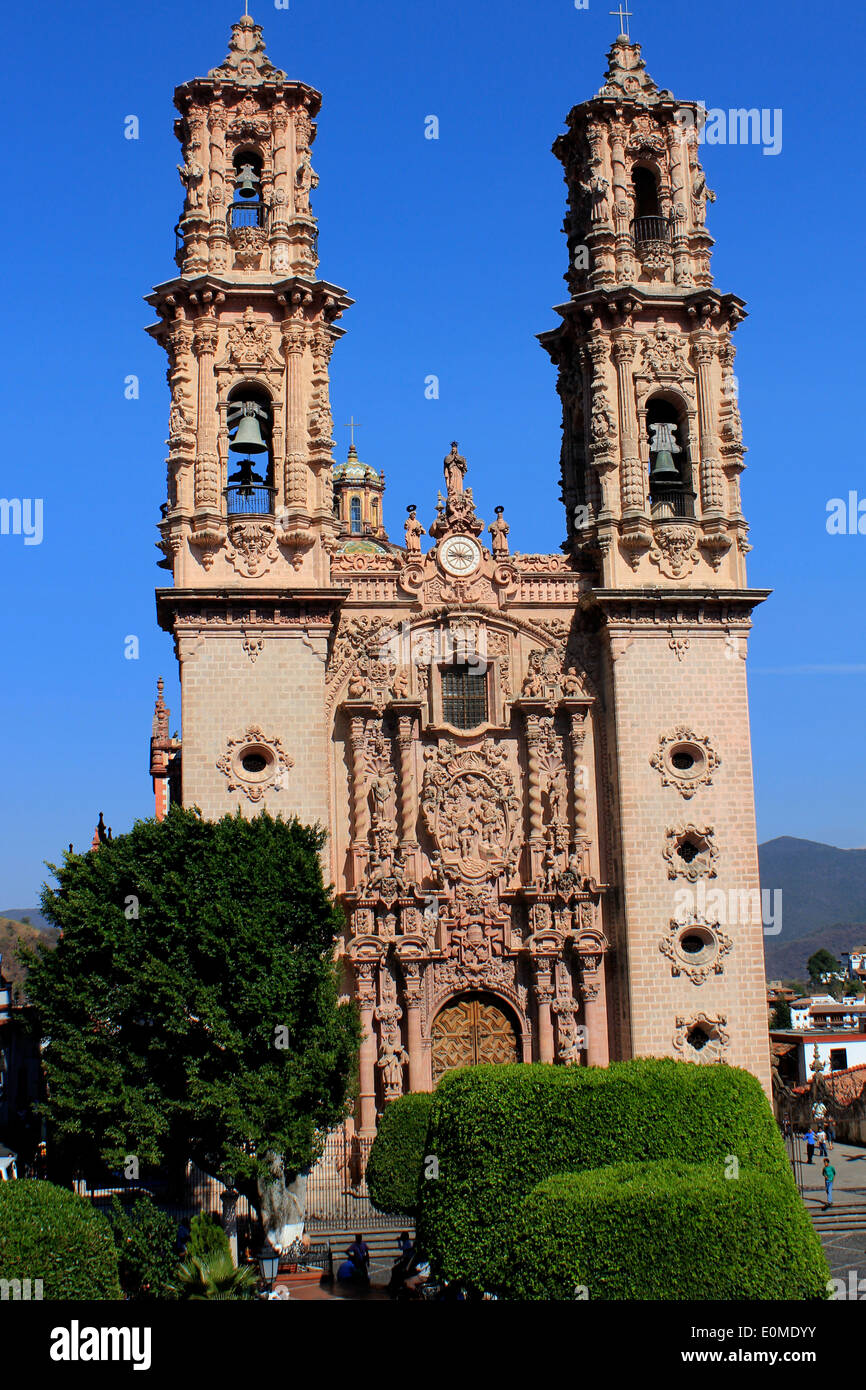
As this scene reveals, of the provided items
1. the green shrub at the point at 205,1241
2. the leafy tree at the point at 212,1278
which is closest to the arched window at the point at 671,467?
the green shrub at the point at 205,1241

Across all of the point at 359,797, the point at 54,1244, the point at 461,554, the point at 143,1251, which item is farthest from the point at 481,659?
the point at 54,1244

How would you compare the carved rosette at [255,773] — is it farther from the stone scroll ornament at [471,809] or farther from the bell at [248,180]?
the bell at [248,180]

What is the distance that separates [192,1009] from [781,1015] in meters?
71.5

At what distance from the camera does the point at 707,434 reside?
34.5 metres

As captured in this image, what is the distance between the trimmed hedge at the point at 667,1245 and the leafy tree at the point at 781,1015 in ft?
235

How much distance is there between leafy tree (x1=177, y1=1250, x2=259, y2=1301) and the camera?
19.2 m

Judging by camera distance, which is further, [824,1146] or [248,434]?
[824,1146]

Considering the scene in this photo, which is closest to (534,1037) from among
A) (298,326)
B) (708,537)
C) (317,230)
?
(708,537)

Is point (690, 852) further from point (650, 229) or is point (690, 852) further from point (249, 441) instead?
point (650, 229)

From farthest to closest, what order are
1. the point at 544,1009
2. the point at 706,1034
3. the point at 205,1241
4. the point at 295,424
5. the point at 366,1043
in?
the point at 295,424, the point at 706,1034, the point at 544,1009, the point at 366,1043, the point at 205,1241

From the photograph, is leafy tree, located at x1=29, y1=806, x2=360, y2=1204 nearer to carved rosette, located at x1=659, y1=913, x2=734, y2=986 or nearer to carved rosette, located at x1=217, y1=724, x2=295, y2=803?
carved rosette, located at x1=217, y1=724, x2=295, y2=803

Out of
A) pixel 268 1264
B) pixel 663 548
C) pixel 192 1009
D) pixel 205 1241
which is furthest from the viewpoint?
pixel 663 548

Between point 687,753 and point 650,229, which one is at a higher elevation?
point 650,229
